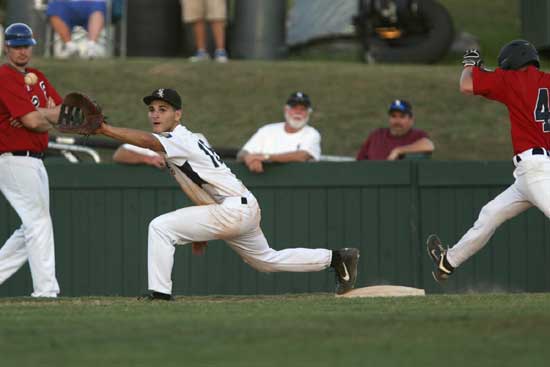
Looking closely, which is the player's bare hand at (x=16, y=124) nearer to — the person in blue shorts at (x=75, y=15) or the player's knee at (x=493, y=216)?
the player's knee at (x=493, y=216)

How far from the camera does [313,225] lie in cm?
1384

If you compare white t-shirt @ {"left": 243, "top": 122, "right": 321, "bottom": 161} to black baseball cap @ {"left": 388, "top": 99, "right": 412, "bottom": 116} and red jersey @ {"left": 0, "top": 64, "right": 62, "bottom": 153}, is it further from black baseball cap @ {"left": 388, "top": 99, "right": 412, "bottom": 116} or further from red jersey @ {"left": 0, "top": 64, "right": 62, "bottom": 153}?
red jersey @ {"left": 0, "top": 64, "right": 62, "bottom": 153}

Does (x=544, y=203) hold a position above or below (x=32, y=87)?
below

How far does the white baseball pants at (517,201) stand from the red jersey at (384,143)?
2.83m

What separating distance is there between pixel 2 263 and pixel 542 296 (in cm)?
443

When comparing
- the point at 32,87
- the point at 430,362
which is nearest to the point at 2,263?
the point at 32,87

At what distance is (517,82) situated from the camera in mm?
11125

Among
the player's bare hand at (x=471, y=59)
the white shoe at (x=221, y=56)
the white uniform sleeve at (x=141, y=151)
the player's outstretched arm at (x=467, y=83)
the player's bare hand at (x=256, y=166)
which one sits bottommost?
the player's bare hand at (x=256, y=166)

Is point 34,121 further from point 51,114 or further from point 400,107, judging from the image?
point 400,107

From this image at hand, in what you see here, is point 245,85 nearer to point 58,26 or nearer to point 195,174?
point 58,26

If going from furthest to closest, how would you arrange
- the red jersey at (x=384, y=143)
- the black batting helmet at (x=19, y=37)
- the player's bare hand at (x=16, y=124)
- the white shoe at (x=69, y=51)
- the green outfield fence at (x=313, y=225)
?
the white shoe at (x=69, y=51)
the red jersey at (x=384, y=143)
the green outfield fence at (x=313, y=225)
the black batting helmet at (x=19, y=37)
the player's bare hand at (x=16, y=124)

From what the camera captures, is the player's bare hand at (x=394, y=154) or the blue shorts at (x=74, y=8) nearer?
the player's bare hand at (x=394, y=154)

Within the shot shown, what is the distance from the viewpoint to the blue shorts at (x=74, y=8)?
18.4m

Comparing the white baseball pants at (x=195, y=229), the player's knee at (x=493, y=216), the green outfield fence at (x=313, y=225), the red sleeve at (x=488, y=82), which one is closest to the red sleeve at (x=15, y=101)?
the white baseball pants at (x=195, y=229)
